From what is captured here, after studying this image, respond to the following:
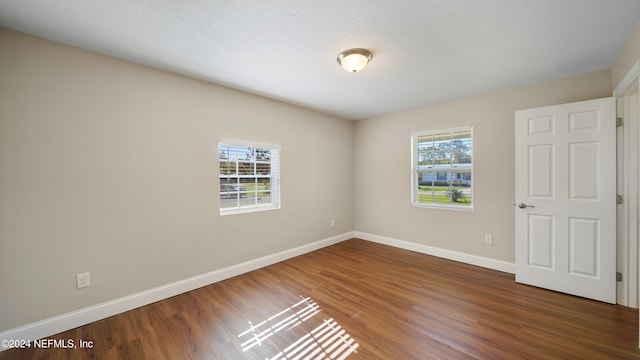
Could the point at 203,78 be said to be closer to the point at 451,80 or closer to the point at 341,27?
the point at 341,27

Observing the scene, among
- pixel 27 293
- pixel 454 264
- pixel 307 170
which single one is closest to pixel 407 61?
pixel 307 170

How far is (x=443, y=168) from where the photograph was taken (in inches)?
147

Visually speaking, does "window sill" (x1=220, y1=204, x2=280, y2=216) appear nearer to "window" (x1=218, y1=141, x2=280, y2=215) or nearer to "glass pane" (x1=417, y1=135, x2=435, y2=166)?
"window" (x1=218, y1=141, x2=280, y2=215)

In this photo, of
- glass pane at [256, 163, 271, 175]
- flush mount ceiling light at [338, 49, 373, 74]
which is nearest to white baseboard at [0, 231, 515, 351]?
glass pane at [256, 163, 271, 175]

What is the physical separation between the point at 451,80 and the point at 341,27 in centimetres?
177

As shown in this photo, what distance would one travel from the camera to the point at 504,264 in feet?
10.3

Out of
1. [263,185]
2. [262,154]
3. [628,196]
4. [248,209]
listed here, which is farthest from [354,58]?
[628,196]

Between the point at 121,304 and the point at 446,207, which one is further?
the point at 446,207

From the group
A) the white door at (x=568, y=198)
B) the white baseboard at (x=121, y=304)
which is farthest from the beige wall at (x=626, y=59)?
the white baseboard at (x=121, y=304)

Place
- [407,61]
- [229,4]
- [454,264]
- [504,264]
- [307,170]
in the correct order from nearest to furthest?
[229,4] → [407,61] → [504,264] → [454,264] → [307,170]

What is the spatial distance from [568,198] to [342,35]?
9.83 feet

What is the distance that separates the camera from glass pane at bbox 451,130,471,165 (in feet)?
11.5

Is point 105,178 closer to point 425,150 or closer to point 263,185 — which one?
point 263,185

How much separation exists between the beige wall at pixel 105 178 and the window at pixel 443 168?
2692 mm
